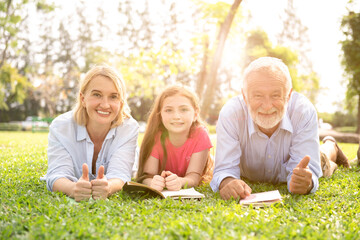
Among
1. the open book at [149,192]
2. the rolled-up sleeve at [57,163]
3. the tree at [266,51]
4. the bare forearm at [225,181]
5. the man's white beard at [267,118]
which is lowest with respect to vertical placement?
the open book at [149,192]

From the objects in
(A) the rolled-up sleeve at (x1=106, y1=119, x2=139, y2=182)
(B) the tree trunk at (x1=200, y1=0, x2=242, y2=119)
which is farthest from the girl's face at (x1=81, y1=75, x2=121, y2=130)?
(B) the tree trunk at (x1=200, y1=0, x2=242, y2=119)

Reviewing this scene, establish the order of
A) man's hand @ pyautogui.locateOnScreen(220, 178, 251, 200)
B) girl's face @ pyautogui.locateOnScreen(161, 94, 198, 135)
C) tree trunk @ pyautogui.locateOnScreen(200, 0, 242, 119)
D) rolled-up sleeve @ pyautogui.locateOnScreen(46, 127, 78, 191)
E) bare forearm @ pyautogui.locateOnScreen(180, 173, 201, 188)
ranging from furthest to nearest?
tree trunk @ pyautogui.locateOnScreen(200, 0, 242, 119) → girl's face @ pyautogui.locateOnScreen(161, 94, 198, 135) → bare forearm @ pyautogui.locateOnScreen(180, 173, 201, 188) → rolled-up sleeve @ pyautogui.locateOnScreen(46, 127, 78, 191) → man's hand @ pyautogui.locateOnScreen(220, 178, 251, 200)

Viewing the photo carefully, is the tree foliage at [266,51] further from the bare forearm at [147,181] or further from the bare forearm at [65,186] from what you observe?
the bare forearm at [65,186]

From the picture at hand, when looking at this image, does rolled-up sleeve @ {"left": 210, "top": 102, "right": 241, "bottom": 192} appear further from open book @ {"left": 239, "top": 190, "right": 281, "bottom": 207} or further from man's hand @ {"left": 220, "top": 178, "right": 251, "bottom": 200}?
open book @ {"left": 239, "top": 190, "right": 281, "bottom": 207}

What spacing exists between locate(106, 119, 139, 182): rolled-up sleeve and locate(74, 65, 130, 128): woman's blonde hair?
0.16 m

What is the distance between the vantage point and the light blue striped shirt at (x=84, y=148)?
4.10 meters

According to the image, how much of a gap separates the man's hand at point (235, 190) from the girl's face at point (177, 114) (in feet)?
4.08

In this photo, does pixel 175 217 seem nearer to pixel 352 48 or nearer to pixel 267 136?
pixel 267 136

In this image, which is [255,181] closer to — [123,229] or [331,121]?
[123,229]

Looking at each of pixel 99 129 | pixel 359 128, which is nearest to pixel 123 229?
pixel 99 129

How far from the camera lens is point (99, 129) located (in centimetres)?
445

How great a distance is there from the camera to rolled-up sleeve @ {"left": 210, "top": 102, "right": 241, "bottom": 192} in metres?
3.93

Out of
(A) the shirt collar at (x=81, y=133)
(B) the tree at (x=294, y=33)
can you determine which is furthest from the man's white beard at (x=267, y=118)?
(B) the tree at (x=294, y=33)

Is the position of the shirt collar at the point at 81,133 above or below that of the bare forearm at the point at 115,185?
above
